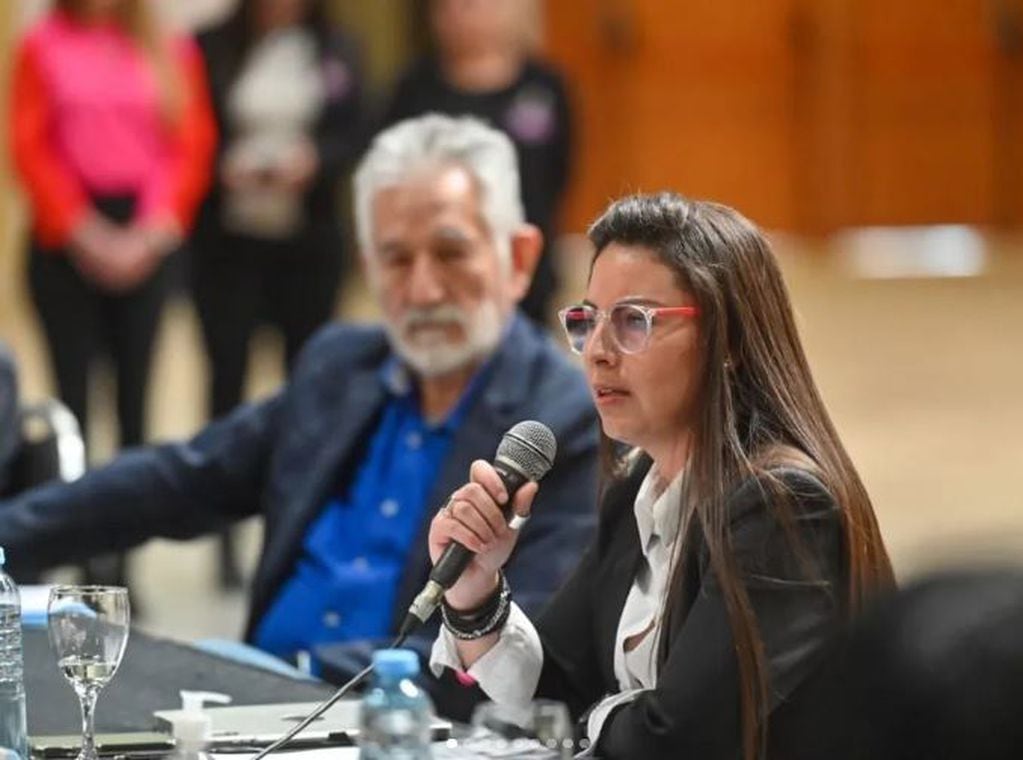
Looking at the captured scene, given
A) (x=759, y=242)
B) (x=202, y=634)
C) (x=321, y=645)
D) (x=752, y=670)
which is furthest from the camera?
(x=202, y=634)

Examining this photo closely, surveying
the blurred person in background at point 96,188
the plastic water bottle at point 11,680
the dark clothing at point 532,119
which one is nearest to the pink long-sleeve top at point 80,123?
the blurred person in background at point 96,188

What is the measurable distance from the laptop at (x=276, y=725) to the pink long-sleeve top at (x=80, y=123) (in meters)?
4.19

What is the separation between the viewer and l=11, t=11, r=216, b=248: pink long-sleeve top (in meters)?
6.96

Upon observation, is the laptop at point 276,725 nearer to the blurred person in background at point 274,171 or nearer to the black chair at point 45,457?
the black chair at point 45,457

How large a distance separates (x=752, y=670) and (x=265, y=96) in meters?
5.11

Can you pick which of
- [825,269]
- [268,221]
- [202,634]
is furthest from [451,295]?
[825,269]

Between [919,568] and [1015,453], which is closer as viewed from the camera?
[919,568]

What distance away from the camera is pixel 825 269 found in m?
15.2

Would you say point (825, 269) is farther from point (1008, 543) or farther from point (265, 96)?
point (1008, 543)

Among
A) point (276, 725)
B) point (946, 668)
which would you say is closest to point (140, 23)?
point (276, 725)

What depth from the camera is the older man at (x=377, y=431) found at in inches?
159

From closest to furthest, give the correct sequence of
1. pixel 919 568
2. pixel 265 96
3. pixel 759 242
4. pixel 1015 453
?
pixel 919 568
pixel 759 242
pixel 265 96
pixel 1015 453

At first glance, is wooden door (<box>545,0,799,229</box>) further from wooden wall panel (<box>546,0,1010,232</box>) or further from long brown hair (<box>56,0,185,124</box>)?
long brown hair (<box>56,0,185,124</box>)

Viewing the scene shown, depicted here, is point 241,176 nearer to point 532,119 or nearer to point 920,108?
point 532,119
